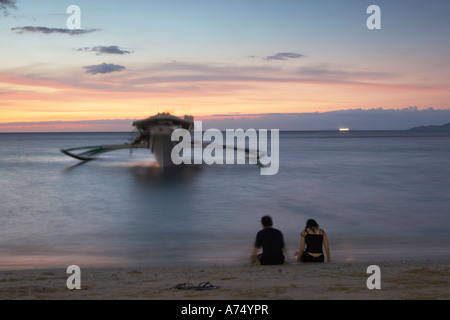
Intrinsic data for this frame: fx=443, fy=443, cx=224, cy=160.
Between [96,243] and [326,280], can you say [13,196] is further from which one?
[326,280]

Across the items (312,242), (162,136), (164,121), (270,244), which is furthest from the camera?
(164,121)

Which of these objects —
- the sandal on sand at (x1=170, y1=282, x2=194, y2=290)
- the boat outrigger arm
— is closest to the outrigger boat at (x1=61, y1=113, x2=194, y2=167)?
the boat outrigger arm

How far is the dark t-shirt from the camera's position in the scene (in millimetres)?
7129

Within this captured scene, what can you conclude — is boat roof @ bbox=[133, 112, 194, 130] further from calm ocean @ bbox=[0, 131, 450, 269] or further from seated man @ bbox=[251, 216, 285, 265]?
seated man @ bbox=[251, 216, 285, 265]

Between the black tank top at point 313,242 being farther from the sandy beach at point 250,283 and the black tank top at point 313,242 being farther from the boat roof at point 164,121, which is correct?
the boat roof at point 164,121

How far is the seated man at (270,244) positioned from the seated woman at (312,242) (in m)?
0.36

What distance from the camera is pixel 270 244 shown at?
7.18 meters

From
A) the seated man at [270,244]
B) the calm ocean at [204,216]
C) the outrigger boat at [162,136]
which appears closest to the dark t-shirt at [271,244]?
the seated man at [270,244]

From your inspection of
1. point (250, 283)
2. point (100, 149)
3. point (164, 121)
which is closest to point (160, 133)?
point (164, 121)

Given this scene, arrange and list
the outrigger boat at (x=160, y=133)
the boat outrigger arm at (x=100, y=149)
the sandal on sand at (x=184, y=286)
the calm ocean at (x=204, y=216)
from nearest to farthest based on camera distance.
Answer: the sandal on sand at (x=184, y=286) < the calm ocean at (x=204, y=216) < the outrigger boat at (x=160, y=133) < the boat outrigger arm at (x=100, y=149)

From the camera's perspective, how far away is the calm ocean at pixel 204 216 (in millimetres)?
9828

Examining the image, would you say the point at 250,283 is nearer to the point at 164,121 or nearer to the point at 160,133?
the point at 160,133

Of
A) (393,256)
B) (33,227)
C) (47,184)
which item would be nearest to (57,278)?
(393,256)

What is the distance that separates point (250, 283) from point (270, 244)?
4.59 feet
